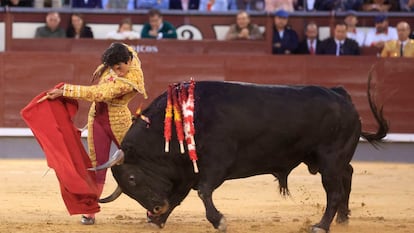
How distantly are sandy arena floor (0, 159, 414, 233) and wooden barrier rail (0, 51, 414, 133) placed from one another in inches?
54.0

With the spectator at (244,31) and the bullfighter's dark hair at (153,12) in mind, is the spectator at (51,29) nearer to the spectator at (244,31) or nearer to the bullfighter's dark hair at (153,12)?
the bullfighter's dark hair at (153,12)

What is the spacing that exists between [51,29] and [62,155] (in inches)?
203

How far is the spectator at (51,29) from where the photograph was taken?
470 inches

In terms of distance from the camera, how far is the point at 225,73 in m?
12.2

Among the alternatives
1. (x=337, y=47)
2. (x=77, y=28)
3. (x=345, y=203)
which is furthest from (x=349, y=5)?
(x=345, y=203)

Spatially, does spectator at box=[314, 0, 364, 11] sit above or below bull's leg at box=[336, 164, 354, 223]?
above

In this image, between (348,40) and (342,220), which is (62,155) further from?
(348,40)

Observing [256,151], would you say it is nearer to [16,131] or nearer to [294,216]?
[294,216]

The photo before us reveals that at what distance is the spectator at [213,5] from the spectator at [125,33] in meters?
0.86

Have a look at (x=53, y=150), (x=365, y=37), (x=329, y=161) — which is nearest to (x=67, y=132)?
(x=53, y=150)

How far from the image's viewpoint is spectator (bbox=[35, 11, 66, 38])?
1194 centimetres

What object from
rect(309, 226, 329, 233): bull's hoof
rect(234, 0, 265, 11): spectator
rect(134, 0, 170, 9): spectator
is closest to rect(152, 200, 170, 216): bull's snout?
rect(309, 226, 329, 233): bull's hoof

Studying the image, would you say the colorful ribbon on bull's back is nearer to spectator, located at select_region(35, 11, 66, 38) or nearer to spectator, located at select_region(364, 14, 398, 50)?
spectator, located at select_region(35, 11, 66, 38)

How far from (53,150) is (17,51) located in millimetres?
5170
